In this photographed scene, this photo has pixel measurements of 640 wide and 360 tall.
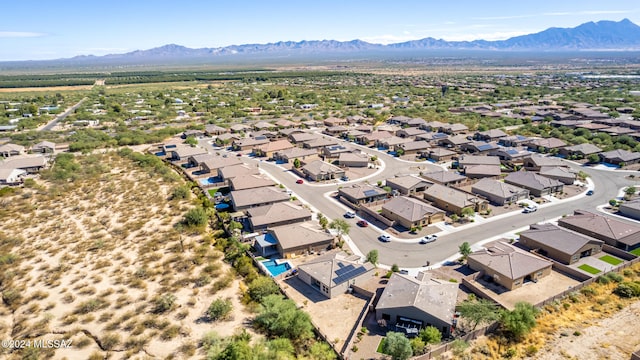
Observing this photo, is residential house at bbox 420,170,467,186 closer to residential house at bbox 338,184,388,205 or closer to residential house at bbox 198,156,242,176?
residential house at bbox 338,184,388,205

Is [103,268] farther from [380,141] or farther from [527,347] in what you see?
[380,141]

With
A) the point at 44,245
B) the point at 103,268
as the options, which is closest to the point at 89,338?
the point at 103,268

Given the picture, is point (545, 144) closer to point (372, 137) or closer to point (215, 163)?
point (372, 137)

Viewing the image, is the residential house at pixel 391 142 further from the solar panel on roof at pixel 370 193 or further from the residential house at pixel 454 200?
the solar panel on roof at pixel 370 193

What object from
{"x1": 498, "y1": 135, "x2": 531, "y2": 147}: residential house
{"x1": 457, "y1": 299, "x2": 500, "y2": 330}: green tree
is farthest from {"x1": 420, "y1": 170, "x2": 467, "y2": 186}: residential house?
{"x1": 457, "y1": 299, "x2": 500, "y2": 330}: green tree

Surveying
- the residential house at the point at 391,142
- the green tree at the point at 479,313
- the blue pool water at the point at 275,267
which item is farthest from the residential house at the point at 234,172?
the green tree at the point at 479,313

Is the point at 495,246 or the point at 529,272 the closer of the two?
the point at 529,272
